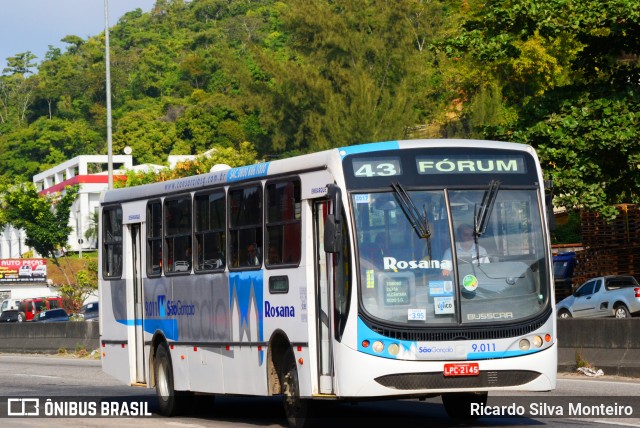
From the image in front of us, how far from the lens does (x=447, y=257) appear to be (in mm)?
13148

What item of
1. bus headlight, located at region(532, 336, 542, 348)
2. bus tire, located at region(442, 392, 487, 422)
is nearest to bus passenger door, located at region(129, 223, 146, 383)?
bus tire, located at region(442, 392, 487, 422)

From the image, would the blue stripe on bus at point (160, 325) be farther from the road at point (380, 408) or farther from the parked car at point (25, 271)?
the parked car at point (25, 271)

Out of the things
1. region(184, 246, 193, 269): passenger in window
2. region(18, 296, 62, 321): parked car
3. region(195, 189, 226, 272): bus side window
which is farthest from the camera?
region(18, 296, 62, 321): parked car

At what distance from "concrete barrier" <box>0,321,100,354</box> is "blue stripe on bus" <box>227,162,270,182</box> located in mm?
21674

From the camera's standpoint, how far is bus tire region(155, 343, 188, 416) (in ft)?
57.7

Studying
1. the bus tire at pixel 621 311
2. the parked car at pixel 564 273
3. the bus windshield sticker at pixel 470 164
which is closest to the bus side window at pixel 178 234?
the bus windshield sticker at pixel 470 164

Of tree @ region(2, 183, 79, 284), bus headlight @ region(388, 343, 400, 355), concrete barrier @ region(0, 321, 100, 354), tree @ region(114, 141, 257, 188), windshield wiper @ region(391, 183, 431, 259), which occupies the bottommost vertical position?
concrete barrier @ region(0, 321, 100, 354)

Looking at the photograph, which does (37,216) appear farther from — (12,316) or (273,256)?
(273,256)

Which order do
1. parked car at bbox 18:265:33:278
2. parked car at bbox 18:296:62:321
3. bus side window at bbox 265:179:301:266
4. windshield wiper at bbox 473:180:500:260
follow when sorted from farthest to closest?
parked car at bbox 18:265:33:278 → parked car at bbox 18:296:62:321 → bus side window at bbox 265:179:301:266 → windshield wiper at bbox 473:180:500:260

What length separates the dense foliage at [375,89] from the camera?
27453 mm

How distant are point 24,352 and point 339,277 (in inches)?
1169

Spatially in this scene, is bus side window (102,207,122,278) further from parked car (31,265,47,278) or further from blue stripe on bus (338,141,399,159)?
parked car (31,265,47,278)

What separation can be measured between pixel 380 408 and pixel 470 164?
4.53 m

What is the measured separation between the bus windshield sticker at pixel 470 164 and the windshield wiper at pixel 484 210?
206mm
